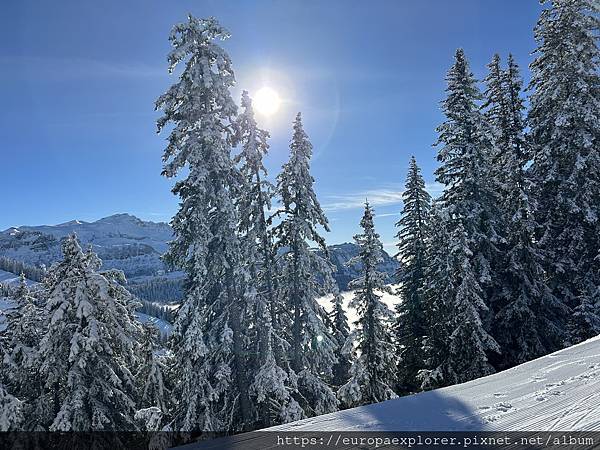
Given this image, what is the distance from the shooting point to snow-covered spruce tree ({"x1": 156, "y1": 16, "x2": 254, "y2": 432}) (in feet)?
46.3

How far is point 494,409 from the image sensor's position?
2.80 metres

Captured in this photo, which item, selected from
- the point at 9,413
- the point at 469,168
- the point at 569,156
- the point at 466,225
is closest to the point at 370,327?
the point at 466,225

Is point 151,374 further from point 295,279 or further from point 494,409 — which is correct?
point 494,409

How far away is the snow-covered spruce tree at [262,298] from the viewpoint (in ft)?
46.8

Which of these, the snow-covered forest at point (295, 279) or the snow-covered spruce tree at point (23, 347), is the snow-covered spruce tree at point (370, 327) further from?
the snow-covered spruce tree at point (23, 347)

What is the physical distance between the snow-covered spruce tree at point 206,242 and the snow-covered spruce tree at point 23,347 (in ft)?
23.3

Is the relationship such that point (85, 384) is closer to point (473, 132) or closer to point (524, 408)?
point (524, 408)

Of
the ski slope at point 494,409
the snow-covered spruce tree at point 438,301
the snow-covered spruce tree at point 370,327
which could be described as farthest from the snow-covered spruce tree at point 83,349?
the ski slope at point 494,409

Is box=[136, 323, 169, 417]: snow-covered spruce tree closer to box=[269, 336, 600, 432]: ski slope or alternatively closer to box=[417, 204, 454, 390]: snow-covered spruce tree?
box=[417, 204, 454, 390]: snow-covered spruce tree

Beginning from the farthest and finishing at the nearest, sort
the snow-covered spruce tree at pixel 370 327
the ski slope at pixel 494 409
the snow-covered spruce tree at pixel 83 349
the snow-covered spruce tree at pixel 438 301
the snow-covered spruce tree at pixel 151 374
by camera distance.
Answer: the snow-covered spruce tree at pixel 151 374 → the snow-covered spruce tree at pixel 370 327 → the snow-covered spruce tree at pixel 438 301 → the snow-covered spruce tree at pixel 83 349 → the ski slope at pixel 494 409

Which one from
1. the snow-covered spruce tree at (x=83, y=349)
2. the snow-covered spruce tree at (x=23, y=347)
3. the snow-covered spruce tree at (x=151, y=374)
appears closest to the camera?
the snow-covered spruce tree at (x=83, y=349)

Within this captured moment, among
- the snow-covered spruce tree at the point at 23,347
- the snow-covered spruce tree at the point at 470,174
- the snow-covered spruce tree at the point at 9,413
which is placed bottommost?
the snow-covered spruce tree at the point at 9,413

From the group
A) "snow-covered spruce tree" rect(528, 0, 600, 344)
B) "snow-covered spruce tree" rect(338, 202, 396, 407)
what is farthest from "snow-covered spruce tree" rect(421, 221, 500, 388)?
"snow-covered spruce tree" rect(528, 0, 600, 344)

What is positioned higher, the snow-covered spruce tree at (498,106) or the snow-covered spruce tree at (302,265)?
the snow-covered spruce tree at (498,106)
